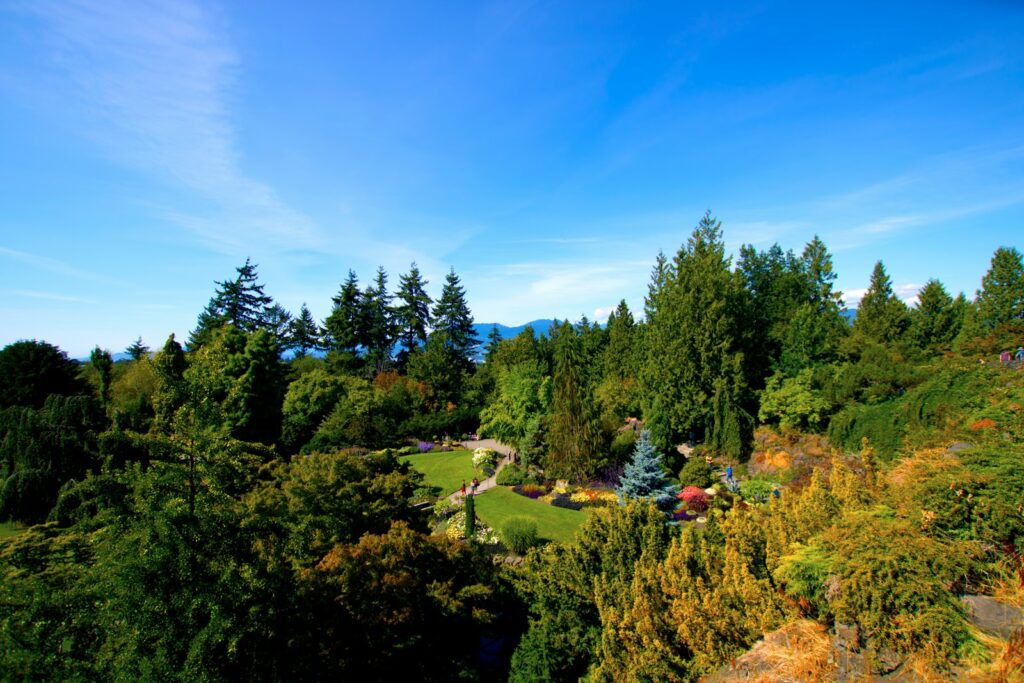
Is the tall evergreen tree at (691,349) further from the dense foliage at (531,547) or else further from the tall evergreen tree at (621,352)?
the tall evergreen tree at (621,352)

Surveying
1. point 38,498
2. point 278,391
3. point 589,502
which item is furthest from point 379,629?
point 278,391

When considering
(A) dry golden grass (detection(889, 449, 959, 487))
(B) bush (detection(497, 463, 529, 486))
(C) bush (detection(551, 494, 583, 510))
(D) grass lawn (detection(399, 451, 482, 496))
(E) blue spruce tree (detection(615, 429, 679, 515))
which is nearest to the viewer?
(A) dry golden grass (detection(889, 449, 959, 487))

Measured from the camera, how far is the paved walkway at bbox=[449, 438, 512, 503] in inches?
1011

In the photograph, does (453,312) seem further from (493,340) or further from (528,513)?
(528,513)

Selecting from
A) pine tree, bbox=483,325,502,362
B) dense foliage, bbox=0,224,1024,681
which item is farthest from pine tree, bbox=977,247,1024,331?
pine tree, bbox=483,325,502,362

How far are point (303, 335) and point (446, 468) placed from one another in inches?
1501

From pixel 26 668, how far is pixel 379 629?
4.92 m

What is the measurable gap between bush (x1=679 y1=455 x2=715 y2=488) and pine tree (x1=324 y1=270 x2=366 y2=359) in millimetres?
38407

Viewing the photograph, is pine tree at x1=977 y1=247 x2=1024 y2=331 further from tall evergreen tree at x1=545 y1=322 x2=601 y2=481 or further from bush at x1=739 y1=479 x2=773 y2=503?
tall evergreen tree at x1=545 y1=322 x2=601 y2=481

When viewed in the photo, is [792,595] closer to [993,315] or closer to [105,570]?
[105,570]

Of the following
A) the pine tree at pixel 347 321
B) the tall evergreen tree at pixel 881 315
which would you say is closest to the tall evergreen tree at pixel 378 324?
the pine tree at pixel 347 321

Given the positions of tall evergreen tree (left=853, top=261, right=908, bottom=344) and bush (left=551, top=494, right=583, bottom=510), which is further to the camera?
tall evergreen tree (left=853, top=261, right=908, bottom=344)

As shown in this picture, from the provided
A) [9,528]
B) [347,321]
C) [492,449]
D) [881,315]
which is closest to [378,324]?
A: [347,321]

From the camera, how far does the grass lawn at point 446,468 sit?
2747 centimetres
